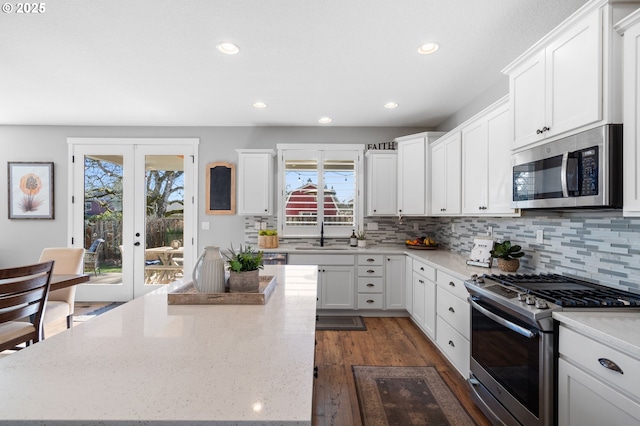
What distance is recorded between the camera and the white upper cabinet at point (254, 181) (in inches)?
159

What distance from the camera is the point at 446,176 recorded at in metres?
3.22

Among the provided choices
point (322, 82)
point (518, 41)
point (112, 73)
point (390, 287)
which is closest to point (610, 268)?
point (518, 41)

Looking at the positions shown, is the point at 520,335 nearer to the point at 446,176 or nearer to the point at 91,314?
the point at 446,176

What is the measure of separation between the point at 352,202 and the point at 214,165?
6.78 ft

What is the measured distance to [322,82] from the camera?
2.87 m

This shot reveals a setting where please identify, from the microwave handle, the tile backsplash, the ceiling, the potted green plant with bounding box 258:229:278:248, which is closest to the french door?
the ceiling

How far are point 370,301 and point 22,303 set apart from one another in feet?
10.4

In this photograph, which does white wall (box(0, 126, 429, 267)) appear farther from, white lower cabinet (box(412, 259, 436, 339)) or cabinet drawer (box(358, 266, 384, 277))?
white lower cabinet (box(412, 259, 436, 339))

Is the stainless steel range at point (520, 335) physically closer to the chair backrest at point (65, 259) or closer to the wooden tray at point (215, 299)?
the wooden tray at point (215, 299)

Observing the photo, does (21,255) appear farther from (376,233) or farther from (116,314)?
(376,233)

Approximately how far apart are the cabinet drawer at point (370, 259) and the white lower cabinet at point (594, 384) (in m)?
2.36

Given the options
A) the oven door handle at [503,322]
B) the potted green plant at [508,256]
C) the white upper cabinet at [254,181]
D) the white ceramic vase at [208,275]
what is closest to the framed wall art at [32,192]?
the white upper cabinet at [254,181]

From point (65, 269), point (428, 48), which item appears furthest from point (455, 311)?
point (65, 269)

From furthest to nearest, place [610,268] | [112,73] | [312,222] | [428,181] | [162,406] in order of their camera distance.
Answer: [312,222] → [428,181] → [112,73] → [610,268] → [162,406]
